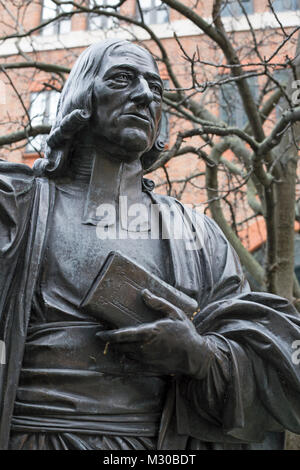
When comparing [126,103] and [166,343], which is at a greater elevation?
[126,103]

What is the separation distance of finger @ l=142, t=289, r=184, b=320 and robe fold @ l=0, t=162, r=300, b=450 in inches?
8.3

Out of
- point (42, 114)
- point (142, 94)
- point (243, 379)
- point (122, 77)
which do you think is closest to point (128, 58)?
point (122, 77)

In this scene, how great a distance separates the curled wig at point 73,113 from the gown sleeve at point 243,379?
0.88 m

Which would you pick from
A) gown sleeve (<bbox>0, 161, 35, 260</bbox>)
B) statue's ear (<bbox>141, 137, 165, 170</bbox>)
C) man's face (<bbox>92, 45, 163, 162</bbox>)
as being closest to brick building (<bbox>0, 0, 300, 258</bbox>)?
statue's ear (<bbox>141, 137, 165, 170</bbox>)

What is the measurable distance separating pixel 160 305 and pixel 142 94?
2.91ft

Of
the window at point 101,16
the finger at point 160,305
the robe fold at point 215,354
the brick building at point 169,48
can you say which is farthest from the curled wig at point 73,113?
the brick building at point 169,48

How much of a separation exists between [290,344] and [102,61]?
1372 mm

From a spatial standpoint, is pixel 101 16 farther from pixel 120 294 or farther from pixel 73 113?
pixel 120 294

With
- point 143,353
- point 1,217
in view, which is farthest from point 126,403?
point 1,217

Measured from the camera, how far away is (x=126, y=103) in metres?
2.56

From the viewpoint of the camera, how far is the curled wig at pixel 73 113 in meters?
2.60

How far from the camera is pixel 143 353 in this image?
2.08 m

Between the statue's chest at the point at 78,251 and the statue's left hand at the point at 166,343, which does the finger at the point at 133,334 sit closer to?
the statue's left hand at the point at 166,343

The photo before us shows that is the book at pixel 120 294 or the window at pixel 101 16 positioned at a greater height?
the window at pixel 101 16
